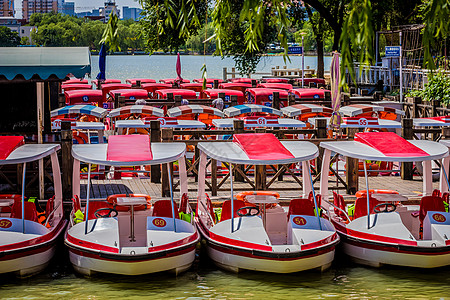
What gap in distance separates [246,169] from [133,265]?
6.67 meters

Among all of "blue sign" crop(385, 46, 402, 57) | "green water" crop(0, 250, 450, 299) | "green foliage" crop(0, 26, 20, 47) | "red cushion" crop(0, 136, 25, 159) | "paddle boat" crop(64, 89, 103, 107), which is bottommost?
"green water" crop(0, 250, 450, 299)

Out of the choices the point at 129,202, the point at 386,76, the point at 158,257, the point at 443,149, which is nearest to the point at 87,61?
the point at 129,202

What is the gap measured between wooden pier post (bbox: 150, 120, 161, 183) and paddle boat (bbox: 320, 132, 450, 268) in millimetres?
4565

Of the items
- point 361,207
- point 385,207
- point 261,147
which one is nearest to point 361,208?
point 361,207

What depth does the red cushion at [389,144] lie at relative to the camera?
36.6 ft

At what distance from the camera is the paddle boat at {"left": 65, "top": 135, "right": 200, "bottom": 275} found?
10.1 metres

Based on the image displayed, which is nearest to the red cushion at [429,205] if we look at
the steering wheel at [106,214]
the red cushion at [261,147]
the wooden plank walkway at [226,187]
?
the wooden plank walkway at [226,187]

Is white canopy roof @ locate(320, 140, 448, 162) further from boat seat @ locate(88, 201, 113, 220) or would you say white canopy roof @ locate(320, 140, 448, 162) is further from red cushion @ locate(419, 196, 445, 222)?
boat seat @ locate(88, 201, 113, 220)

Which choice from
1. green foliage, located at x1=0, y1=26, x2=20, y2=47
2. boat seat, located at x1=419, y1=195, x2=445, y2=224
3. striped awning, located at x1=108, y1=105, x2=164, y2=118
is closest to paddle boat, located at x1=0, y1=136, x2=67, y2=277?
boat seat, located at x1=419, y1=195, x2=445, y2=224

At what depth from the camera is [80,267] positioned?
34.4ft

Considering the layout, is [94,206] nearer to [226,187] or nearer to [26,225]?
[26,225]

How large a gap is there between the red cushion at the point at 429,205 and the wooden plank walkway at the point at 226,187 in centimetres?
226

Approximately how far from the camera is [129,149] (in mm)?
11094

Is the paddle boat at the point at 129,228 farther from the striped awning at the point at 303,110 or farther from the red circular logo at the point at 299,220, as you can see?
the striped awning at the point at 303,110
